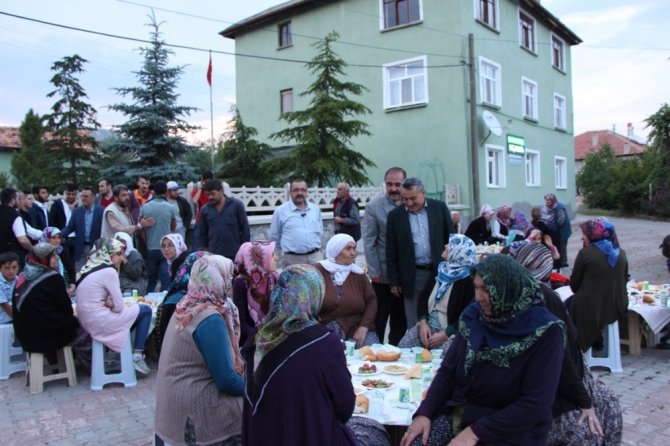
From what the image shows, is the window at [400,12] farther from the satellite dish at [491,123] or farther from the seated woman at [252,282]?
the seated woman at [252,282]

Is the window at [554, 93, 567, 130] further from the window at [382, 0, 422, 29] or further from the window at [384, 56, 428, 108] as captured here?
the window at [382, 0, 422, 29]

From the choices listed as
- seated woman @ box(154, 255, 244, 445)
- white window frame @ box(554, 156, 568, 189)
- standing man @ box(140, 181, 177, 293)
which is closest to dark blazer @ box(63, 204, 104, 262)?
standing man @ box(140, 181, 177, 293)

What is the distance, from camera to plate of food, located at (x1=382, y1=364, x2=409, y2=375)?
11.4ft

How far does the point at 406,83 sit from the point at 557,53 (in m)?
10.8

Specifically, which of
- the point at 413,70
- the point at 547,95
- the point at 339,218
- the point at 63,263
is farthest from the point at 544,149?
the point at 63,263

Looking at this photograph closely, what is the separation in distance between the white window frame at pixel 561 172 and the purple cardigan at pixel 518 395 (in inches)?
969

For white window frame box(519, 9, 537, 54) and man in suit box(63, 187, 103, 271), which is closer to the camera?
man in suit box(63, 187, 103, 271)

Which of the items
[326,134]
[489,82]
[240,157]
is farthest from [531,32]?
[240,157]

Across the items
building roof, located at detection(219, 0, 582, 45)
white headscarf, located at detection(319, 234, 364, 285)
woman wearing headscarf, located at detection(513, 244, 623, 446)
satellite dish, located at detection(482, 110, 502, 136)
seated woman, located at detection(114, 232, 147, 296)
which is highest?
building roof, located at detection(219, 0, 582, 45)

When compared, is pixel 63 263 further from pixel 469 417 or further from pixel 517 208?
pixel 517 208

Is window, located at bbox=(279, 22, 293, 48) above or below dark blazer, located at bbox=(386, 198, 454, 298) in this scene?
above

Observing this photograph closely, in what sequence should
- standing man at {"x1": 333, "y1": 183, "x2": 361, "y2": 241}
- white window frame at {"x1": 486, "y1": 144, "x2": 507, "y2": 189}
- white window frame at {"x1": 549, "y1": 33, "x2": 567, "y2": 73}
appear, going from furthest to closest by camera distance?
1. white window frame at {"x1": 549, "y1": 33, "x2": 567, "y2": 73}
2. white window frame at {"x1": 486, "y1": 144, "x2": 507, "y2": 189}
3. standing man at {"x1": 333, "y1": 183, "x2": 361, "y2": 241}

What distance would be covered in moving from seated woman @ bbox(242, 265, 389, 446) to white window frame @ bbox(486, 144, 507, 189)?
18.3 metres

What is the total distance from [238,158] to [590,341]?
15.5 meters
